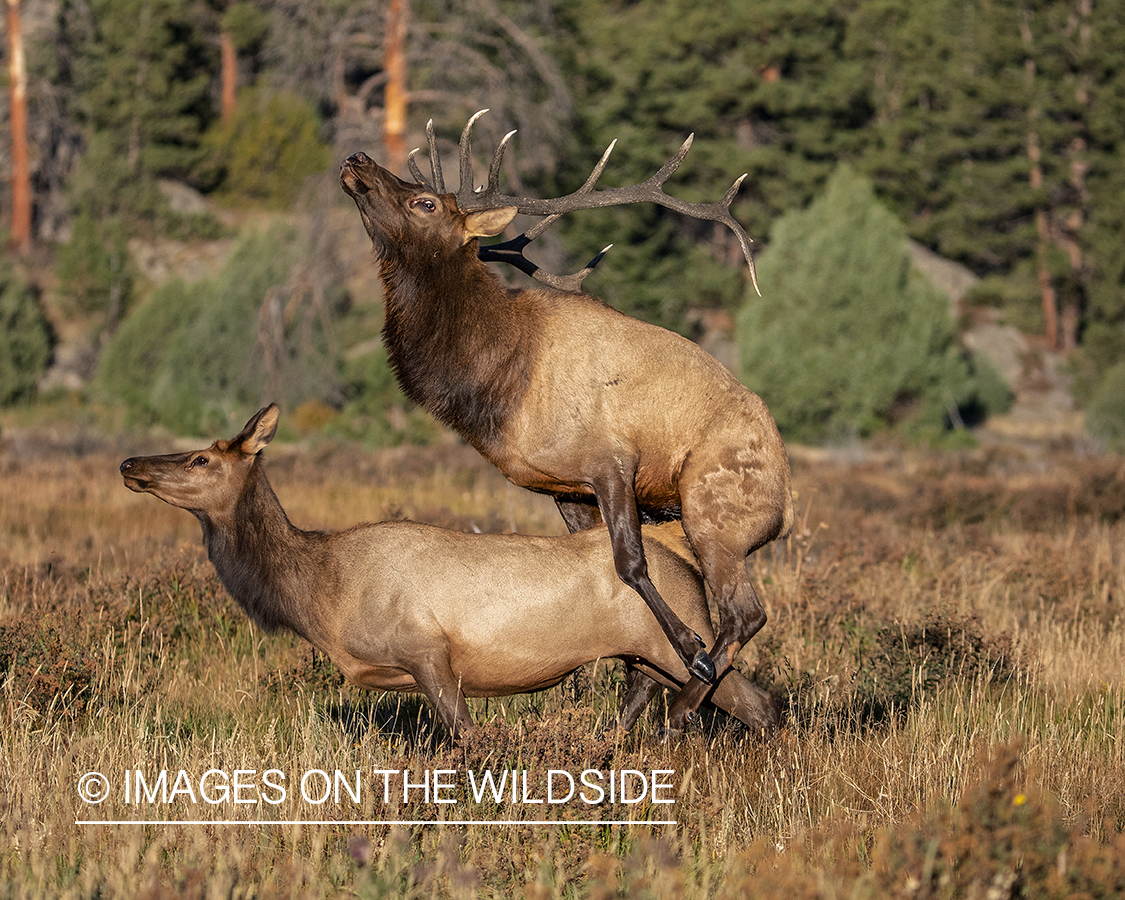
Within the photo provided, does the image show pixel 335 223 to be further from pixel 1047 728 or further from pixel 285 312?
pixel 1047 728

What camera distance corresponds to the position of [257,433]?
5957mm

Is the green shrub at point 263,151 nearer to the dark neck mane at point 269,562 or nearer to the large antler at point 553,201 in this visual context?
the large antler at point 553,201

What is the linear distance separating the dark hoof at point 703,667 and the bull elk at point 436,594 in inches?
9.4

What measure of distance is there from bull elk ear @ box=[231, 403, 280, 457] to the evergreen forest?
19.0 m

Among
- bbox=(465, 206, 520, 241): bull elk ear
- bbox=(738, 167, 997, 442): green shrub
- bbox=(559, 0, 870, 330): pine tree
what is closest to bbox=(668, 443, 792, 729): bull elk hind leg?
bbox=(465, 206, 520, 241): bull elk ear

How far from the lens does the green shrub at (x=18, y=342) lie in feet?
109

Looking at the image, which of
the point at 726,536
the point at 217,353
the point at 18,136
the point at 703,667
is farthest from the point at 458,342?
the point at 18,136

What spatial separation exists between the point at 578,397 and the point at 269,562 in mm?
1583

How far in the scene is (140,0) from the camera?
Answer: 4772 cm

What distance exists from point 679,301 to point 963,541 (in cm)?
2705

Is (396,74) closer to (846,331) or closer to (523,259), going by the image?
(846,331)

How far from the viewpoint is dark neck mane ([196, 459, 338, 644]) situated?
562 centimetres

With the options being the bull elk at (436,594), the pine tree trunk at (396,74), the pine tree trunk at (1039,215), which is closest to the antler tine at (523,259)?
the bull elk at (436,594)

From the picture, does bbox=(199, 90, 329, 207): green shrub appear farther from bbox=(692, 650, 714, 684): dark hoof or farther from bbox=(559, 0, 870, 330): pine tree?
bbox=(692, 650, 714, 684): dark hoof
